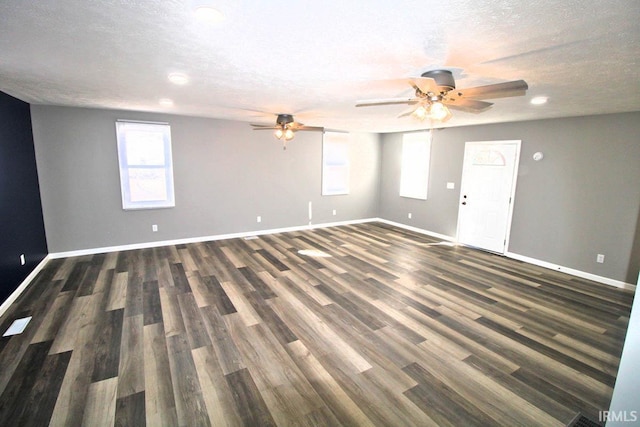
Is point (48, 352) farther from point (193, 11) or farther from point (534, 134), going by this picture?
point (534, 134)

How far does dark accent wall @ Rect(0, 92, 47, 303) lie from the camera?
132 inches

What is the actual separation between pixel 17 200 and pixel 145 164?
189cm

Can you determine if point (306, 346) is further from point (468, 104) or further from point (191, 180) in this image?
point (191, 180)

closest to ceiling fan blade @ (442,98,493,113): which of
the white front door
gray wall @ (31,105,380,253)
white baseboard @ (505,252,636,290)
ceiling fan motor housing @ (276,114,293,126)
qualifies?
ceiling fan motor housing @ (276,114,293,126)

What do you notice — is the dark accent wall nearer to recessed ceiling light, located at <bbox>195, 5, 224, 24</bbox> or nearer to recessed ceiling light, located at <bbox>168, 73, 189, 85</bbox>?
recessed ceiling light, located at <bbox>168, 73, 189, 85</bbox>

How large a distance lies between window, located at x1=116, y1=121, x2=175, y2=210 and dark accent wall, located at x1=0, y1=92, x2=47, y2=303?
1.14m

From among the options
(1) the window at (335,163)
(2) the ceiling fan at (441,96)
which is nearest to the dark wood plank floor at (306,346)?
(2) the ceiling fan at (441,96)

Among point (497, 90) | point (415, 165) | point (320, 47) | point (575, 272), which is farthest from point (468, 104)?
point (415, 165)

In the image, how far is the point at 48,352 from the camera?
8.18ft

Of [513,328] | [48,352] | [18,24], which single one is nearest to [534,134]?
[513,328]

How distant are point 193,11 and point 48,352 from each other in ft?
9.83

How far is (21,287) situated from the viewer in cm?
361

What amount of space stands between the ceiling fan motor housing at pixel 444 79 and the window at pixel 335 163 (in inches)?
188

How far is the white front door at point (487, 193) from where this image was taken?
5.29m
